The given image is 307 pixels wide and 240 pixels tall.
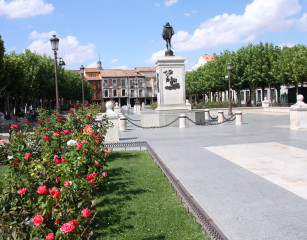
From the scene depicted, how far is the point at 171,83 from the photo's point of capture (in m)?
20.4

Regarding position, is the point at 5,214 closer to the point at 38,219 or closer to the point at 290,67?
the point at 38,219

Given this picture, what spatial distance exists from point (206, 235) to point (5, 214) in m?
2.34

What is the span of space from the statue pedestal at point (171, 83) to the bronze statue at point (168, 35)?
857 mm

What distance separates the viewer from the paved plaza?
415 centimetres

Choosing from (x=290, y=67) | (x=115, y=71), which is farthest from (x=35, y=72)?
(x=115, y=71)

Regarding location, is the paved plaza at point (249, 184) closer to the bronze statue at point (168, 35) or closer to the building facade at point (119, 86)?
the bronze statue at point (168, 35)

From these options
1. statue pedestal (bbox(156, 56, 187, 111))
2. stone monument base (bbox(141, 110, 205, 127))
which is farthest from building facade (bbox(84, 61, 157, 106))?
stone monument base (bbox(141, 110, 205, 127))

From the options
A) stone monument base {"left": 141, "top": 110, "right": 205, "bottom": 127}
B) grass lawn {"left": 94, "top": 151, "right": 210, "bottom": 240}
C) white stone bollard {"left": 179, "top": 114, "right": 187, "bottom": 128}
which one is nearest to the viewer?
grass lawn {"left": 94, "top": 151, "right": 210, "bottom": 240}

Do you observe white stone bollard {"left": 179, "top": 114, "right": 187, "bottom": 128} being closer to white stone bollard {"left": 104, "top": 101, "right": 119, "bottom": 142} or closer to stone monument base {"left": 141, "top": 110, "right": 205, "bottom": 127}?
stone monument base {"left": 141, "top": 110, "right": 205, "bottom": 127}

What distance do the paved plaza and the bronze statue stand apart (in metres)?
11.2

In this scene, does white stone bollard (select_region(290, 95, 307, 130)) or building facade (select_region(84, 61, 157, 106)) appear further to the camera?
building facade (select_region(84, 61, 157, 106))

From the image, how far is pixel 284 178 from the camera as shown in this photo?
646 cm

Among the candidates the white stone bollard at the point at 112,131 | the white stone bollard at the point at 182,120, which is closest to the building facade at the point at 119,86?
the white stone bollard at the point at 182,120

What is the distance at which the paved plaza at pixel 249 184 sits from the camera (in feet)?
13.6
